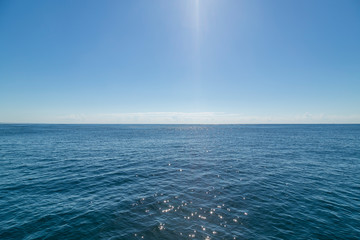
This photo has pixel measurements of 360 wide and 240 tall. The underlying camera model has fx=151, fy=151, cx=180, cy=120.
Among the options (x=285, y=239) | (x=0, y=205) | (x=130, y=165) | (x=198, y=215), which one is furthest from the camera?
(x=130, y=165)

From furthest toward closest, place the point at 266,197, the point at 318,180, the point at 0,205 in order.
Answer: the point at 318,180
the point at 266,197
the point at 0,205

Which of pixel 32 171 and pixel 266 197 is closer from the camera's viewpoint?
pixel 266 197

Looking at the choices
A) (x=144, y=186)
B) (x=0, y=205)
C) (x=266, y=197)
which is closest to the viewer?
(x=0, y=205)

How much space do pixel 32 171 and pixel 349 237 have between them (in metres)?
34.5

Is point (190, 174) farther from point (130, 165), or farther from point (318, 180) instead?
point (318, 180)

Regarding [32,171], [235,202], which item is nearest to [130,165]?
[32,171]

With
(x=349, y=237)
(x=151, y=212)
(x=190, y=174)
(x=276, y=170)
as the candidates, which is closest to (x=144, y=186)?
(x=151, y=212)

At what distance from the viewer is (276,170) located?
2305 cm

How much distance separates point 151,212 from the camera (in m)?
12.4

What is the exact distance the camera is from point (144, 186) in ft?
56.9

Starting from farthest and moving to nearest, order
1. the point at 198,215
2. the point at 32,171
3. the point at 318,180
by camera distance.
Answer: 1. the point at 32,171
2. the point at 318,180
3. the point at 198,215

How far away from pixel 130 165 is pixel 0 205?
1464cm

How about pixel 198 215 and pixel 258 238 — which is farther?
pixel 198 215

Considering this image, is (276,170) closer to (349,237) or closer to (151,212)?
(349,237)
